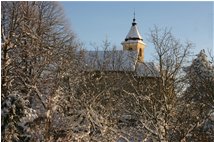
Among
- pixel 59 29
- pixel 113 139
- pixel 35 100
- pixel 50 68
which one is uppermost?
pixel 59 29

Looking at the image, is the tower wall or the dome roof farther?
the dome roof

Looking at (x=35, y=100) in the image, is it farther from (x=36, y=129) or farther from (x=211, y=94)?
(x=211, y=94)

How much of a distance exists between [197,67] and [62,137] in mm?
18664

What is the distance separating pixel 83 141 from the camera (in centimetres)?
1138

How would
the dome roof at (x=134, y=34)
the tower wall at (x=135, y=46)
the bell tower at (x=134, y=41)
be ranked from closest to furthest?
the tower wall at (x=135, y=46), the bell tower at (x=134, y=41), the dome roof at (x=134, y=34)

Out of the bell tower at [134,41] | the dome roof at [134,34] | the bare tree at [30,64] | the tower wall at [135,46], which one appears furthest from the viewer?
the dome roof at [134,34]

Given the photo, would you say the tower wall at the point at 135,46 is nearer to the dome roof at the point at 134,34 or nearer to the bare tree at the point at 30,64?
the dome roof at the point at 134,34

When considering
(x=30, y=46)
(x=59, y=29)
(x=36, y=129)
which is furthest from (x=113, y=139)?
(x=59, y=29)

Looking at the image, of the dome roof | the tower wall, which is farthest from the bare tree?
the dome roof

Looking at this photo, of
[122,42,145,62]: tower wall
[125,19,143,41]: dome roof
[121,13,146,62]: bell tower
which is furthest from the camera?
[125,19,143,41]: dome roof

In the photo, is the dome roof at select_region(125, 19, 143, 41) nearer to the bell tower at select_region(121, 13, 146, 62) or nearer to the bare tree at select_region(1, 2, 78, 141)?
the bell tower at select_region(121, 13, 146, 62)

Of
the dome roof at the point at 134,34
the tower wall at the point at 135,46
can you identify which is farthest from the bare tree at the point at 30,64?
the dome roof at the point at 134,34

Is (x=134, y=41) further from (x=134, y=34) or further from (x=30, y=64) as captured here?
(x=30, y=64)

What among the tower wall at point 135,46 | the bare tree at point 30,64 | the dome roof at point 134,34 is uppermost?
the dome roof at point 134,34
